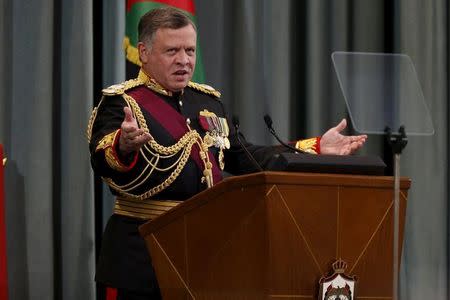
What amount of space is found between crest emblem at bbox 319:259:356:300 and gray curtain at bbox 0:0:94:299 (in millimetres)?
1741

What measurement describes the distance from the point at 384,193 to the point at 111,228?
0.95 metres

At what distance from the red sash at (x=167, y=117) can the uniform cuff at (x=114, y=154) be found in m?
0.27

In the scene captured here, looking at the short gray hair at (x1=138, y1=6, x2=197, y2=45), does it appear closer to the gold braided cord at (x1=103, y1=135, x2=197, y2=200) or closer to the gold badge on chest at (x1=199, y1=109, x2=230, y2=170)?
the gold badge on chest at (x1=199, y1=109, x2=230, y2=170)

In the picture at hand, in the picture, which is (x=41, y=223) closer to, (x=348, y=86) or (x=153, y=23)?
(x=153, y=23)

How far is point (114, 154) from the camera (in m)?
2.41

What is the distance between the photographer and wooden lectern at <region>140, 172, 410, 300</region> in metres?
1.93

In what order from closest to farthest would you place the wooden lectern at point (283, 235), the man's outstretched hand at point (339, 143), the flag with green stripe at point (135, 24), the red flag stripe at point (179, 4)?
the wooden lectern at point (283, 235) < the man's outstretched hand at point (339, 143) < the flag with green stripe at point (135, 24) < the red flag stripe at point (179, 4)

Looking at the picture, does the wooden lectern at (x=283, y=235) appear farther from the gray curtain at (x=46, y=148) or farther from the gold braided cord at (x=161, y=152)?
the gray curtain at (x=46, y=148)

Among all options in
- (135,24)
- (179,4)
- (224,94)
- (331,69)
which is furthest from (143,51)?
(331,69)

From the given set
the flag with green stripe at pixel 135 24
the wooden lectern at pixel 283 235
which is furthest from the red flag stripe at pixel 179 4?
the wooden lectern at pixel 283 235

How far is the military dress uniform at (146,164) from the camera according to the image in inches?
102

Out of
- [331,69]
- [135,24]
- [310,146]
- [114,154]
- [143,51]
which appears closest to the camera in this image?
[114,154]

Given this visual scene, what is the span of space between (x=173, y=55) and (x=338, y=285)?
1040 mm

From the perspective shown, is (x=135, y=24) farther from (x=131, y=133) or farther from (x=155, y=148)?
(x=131, y=133)
